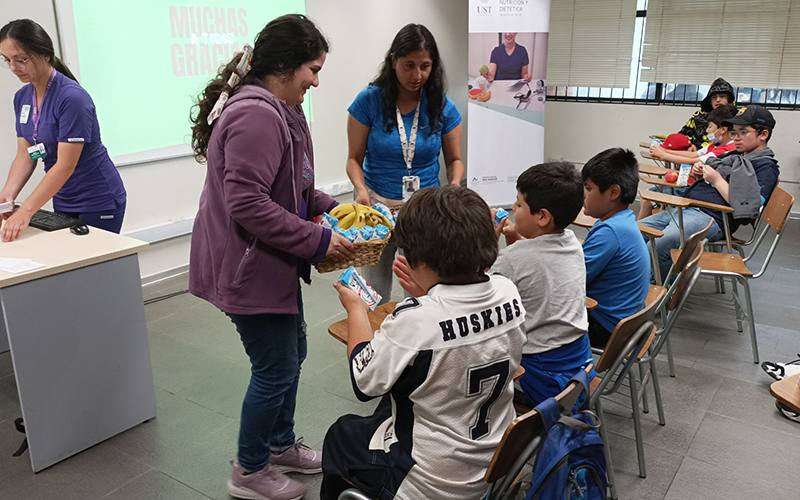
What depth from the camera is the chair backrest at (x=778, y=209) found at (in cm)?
321

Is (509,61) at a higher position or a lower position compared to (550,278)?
higher

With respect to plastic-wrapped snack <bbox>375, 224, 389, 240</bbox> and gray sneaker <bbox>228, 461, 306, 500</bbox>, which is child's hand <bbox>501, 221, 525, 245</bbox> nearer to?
plastic-wrapped snack <bbox>375, 224, 389, 240</bbox>

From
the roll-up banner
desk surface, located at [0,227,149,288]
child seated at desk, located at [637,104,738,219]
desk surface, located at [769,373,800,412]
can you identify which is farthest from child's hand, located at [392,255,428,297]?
the roll-up banner

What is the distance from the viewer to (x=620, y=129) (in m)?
7.09

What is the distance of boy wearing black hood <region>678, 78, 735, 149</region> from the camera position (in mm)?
5203

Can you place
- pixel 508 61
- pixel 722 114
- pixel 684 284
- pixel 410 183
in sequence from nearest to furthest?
pixel 684 284 → pixel 410 183 → pixel 722 114 → pixel 508 61

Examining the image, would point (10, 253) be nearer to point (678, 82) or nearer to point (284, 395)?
point (284, 395)

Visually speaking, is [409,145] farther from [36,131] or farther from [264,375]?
[36,131]

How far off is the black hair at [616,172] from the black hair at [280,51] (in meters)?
1.19

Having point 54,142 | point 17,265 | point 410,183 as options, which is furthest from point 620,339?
point 54,142

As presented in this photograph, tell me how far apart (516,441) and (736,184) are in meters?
3.04

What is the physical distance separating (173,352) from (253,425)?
60.0 inches

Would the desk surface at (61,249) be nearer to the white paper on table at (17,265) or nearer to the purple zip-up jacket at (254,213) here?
the white paper on table at (17,265)

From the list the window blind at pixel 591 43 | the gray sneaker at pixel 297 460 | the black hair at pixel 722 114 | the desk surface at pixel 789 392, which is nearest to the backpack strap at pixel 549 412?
the desk surface at pixel 789 392
